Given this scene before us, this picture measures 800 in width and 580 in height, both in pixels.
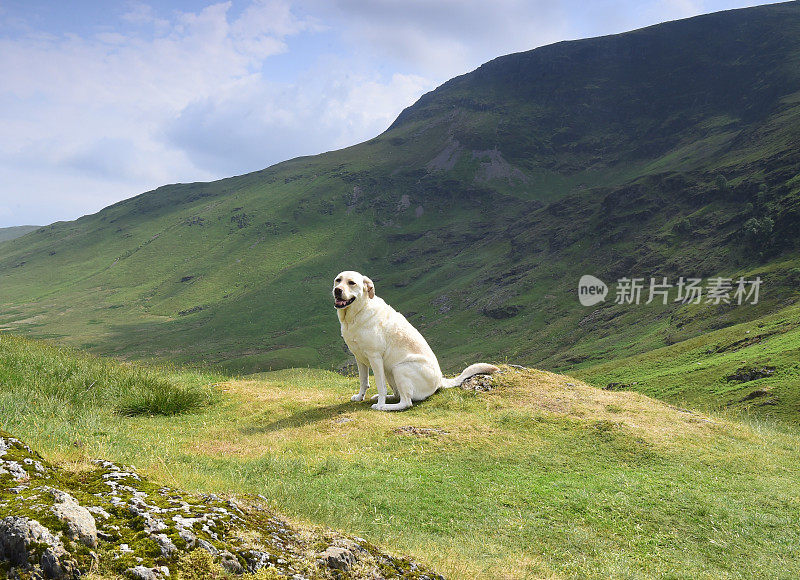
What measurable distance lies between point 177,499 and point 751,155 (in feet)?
437

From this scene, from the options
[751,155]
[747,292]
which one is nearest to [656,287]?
[747,292]

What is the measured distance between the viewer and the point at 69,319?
13225 centimetres

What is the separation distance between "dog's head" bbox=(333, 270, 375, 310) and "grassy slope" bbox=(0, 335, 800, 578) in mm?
2900

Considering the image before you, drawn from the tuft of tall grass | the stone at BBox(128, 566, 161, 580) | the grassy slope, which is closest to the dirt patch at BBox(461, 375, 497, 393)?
the grassy slope

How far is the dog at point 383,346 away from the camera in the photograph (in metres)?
13.2

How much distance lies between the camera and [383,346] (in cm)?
1348

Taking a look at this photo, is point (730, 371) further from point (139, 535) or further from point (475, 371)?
point (139, 535)

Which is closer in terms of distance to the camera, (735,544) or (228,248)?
(735,544)

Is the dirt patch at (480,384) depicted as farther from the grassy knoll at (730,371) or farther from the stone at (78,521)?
the grassy knoll at (730,371)

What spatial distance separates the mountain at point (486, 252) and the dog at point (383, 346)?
32.9m

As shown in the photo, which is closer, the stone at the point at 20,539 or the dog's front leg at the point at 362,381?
the stone at the point at 20,539

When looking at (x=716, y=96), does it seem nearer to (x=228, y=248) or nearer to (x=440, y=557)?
(x=228, y=248)

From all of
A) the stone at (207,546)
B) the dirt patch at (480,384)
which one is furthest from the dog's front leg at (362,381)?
the stone at (207,546)

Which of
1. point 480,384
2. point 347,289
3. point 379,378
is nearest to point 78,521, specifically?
point 347,289
